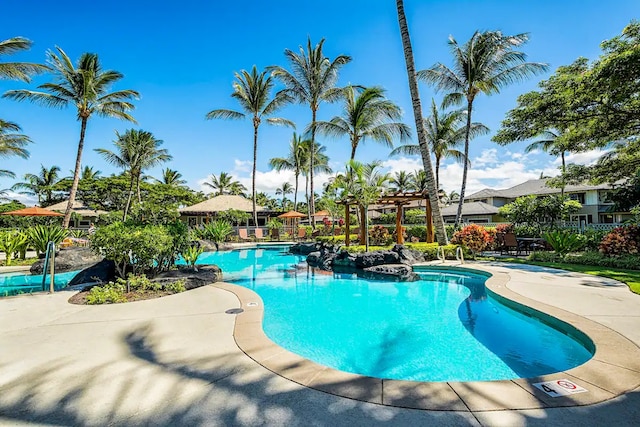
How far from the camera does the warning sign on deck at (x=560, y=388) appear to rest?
2.53 metres

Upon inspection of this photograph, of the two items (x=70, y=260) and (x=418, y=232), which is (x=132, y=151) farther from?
(x=418, y=232)

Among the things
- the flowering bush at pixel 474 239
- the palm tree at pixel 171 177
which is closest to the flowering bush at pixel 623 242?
the flowering bush at pixel 474 239

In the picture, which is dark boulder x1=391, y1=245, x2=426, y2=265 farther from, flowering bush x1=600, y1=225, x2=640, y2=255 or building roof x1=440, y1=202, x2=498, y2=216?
building roof x1=440, y1=202, x2=498, y2=216

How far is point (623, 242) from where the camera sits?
31.3 feet

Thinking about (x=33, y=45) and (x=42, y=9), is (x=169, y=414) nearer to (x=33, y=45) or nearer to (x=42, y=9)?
(x=42, y=9)

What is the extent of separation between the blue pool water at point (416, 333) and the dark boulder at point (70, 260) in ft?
24.2

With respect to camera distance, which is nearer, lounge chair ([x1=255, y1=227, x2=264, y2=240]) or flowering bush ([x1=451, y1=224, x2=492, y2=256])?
flowering bush ([x1=451, y1=224, x2=492, y2=256])

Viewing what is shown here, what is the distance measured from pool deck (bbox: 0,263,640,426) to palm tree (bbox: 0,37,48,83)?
13.4 m

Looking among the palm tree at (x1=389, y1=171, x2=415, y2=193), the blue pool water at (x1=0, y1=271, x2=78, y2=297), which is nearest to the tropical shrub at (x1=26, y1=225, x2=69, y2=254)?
the blue pool water at (x1=0, y1=271, x2=78, y2=297)

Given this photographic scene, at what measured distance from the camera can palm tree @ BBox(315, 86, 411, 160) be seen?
770 inches

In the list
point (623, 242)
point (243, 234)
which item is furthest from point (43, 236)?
point (623, 242)

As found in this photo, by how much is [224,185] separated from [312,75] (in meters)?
37.9

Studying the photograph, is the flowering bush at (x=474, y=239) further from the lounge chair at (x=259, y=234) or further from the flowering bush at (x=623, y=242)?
the lounge chair at (x=259, y=234)

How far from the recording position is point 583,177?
1302 centimetres
